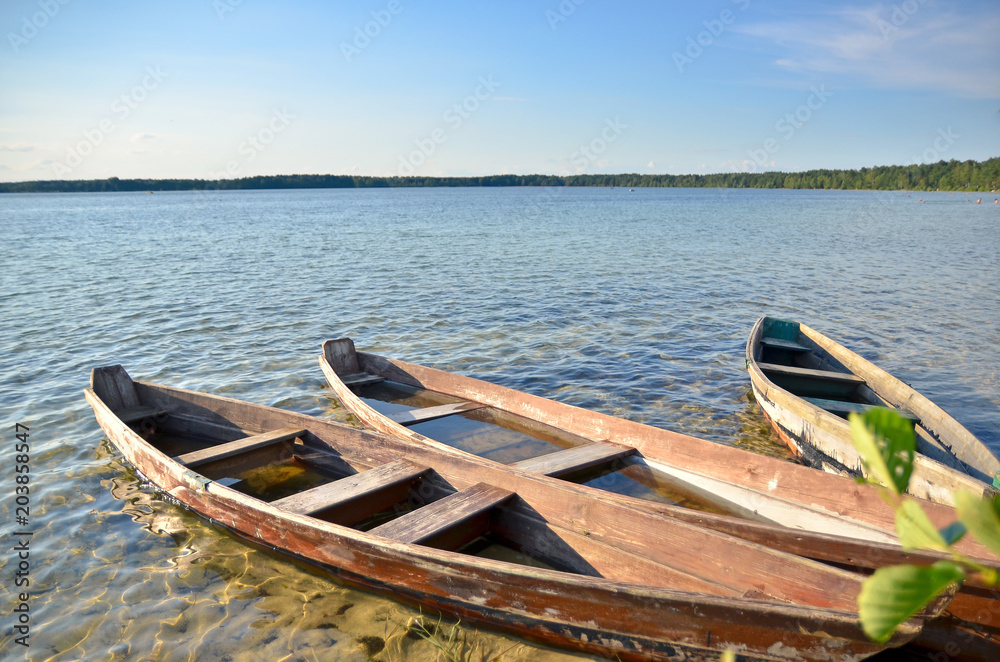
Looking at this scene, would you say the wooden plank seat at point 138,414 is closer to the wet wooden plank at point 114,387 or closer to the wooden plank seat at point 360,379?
the wet wooden plank at point 114,387

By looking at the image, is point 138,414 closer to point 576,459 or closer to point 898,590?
point 576,459

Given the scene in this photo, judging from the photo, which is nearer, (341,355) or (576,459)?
(576,459)

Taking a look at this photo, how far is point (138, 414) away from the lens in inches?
335

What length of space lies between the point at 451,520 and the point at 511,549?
30.9 inches

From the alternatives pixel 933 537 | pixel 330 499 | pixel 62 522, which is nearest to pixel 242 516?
pixel 330 499

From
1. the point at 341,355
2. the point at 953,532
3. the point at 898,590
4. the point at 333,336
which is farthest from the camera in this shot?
the point at 333,336

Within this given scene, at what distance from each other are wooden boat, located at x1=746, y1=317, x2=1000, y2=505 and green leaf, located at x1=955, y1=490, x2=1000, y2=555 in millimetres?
5100

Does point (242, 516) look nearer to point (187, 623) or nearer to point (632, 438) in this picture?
point (187, 623)

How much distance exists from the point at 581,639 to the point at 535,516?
1.34 meters

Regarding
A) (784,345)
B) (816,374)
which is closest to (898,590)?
(816,374)

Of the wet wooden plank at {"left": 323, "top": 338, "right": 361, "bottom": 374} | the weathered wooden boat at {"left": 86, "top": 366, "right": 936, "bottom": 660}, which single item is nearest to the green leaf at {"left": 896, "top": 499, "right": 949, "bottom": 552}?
the weathered wooden boat at {"left": 86, "top": 366, "right": 936, "bottom": 660}

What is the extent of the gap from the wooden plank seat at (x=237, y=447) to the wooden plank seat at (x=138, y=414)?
5.18ft

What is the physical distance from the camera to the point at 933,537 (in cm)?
61

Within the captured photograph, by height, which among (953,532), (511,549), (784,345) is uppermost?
(953,532)
